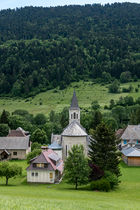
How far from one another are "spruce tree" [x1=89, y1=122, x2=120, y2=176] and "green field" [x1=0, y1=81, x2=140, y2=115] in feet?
332

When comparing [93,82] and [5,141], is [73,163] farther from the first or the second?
[93,82]

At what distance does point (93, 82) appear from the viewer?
194000 millimetres

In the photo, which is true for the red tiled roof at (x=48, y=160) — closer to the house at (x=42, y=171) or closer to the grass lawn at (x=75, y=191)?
the house at (x=42, y=171)

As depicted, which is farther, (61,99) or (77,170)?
(61,99)

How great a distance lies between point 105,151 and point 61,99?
399 feet

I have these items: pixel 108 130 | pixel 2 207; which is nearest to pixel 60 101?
pixel 108 130

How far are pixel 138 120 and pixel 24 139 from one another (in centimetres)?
5219

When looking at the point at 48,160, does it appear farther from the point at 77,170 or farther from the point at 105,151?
the point at 105,151

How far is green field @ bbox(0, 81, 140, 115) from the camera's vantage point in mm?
159000

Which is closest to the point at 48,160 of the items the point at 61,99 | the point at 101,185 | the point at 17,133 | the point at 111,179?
the point at 101,185

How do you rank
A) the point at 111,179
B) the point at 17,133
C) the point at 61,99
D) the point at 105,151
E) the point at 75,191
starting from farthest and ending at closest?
the point at 61,99
the point at 17,133
the point at 105,151
the point at 111,179
the point at 75,191

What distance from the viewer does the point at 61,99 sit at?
557ft

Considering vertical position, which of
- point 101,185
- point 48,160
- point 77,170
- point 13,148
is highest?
point 13,148

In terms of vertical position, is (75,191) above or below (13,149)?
below
